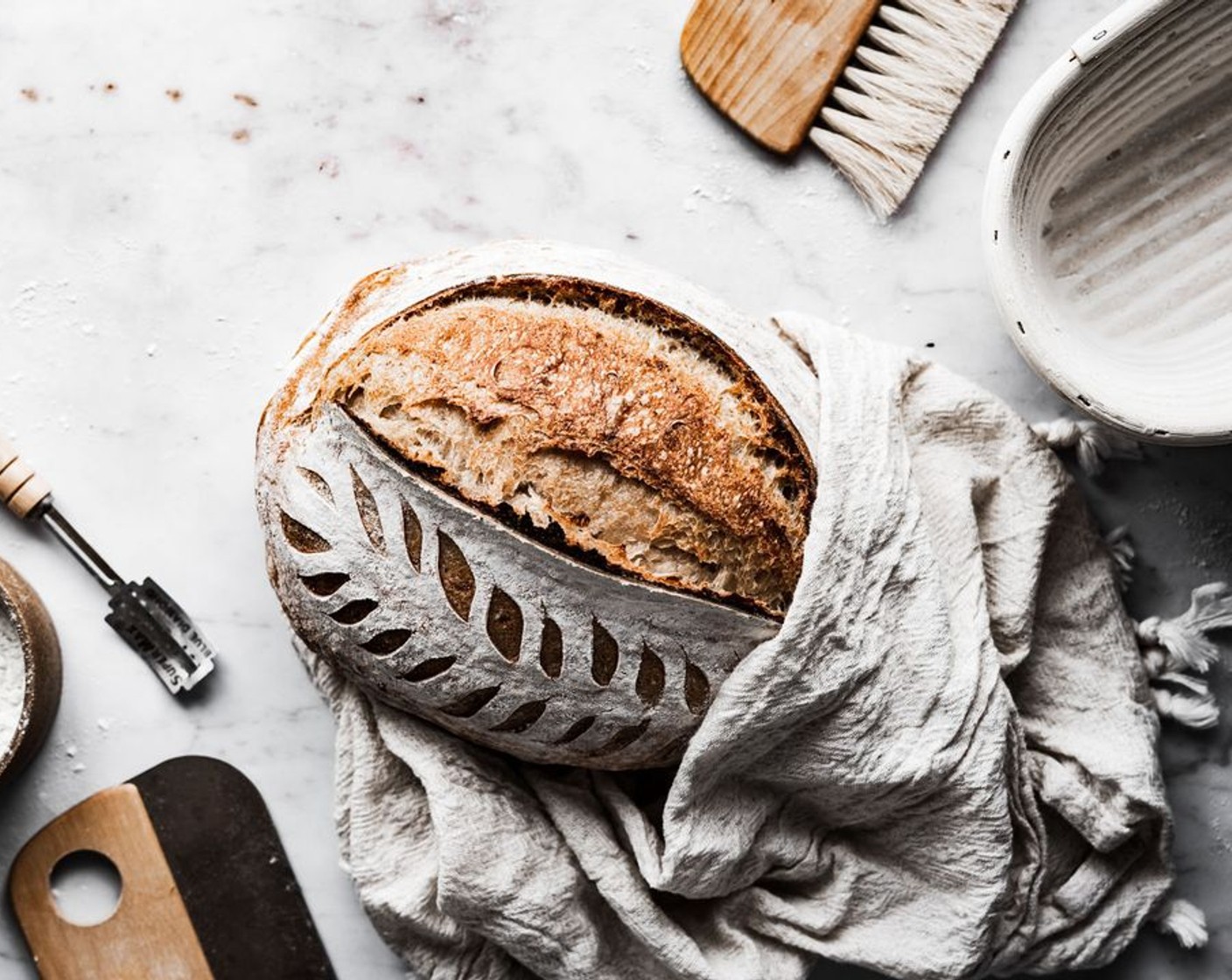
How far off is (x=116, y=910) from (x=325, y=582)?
524 mm

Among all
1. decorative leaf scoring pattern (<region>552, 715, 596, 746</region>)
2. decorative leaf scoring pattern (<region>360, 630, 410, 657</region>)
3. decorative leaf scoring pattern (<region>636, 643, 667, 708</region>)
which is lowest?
decorative leaf scoring pattern (<region>552, 715, 596, 746</region>)

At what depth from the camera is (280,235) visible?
133 cm

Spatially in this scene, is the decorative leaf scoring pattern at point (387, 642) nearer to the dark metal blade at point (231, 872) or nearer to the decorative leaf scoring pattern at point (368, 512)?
the decorative leaf scoring pattern at point (368, 512)

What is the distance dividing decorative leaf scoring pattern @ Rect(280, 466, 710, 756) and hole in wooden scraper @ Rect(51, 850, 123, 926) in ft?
1.64

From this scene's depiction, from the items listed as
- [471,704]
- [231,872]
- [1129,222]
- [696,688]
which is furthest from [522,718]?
[1129,222]

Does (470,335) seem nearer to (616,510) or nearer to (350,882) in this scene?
(616,510)

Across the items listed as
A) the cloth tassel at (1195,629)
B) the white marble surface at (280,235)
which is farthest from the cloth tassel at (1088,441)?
the cloth tassel at (1195,629)

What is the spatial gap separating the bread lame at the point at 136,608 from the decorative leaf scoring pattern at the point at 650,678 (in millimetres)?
511

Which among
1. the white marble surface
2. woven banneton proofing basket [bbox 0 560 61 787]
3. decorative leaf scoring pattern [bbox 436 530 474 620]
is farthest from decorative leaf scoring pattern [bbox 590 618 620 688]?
woven banneton proofing basket [bbox 0 560 61 787]

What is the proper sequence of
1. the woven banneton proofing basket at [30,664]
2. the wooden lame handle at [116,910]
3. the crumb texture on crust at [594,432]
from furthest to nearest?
1. the wooden lame handle at [116,910]
2. the woven banneton proofing basket at [30,664]
3. the crumb texture on crust at [594,432]

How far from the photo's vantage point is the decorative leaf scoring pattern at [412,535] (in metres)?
1.04

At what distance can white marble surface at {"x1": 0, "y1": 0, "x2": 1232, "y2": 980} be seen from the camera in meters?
1.33

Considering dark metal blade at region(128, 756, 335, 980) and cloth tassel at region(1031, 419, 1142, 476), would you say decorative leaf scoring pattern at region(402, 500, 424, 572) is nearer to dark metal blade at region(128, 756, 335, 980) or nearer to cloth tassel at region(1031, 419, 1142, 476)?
dark metal blade at region(128, 756, 335, 980)

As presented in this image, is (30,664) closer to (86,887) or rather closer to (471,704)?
(86,887)
